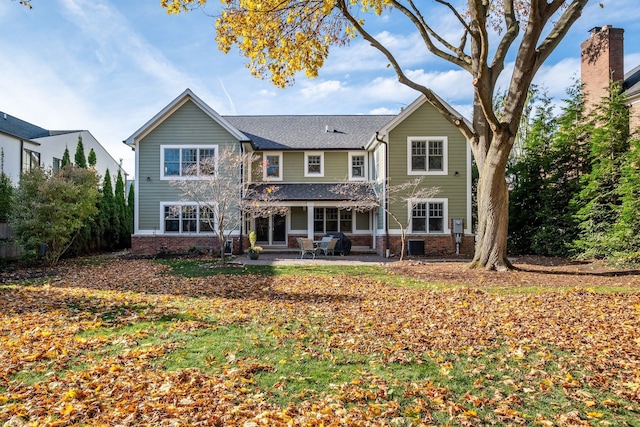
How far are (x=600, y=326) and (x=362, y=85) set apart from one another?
12.6 m

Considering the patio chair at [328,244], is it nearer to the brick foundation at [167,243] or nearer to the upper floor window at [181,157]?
the brick foundation at [167,243]

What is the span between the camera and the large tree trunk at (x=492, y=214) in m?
12.3

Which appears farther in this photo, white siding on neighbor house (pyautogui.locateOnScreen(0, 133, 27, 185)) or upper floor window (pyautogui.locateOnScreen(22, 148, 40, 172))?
upper floor window (pyautogui.locateOnScreen(22, 148, 40, 172))

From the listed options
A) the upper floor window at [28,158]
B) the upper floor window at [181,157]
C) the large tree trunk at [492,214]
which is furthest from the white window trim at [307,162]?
the upper floor window at [28,158]

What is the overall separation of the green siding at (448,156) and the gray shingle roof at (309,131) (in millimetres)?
2602

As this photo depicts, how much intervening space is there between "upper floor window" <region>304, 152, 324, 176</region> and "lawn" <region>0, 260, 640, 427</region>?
14527 millimetres

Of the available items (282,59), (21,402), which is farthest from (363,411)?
(282,59)

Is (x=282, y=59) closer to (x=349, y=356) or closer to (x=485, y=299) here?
(x=485, y=299)

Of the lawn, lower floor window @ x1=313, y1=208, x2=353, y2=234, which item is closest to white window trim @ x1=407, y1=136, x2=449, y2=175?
lower floor window @ x1=313, y1=208, x2=353, y2=234

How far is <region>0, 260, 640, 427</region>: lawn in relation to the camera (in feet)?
11.5

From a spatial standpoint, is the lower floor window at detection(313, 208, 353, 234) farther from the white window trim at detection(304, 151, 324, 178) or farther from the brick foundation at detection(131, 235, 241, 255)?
the brick foundation at detection(131, 235, 241, 255)

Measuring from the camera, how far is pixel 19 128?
84.2 ft

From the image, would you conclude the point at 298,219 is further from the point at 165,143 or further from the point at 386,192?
the point at 165,143

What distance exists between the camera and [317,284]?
10398mm
